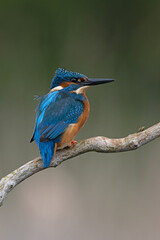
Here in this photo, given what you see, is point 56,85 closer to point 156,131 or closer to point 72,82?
point 72,82

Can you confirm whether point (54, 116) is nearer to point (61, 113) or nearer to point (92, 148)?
point (61, 113)

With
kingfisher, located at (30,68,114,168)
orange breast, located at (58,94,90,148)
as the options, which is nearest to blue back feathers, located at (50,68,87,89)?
kingfisher, located at (30,68,114,168)

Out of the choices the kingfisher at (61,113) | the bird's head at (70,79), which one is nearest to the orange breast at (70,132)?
the kingfisher at (61,113)

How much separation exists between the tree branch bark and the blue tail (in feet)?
0.09

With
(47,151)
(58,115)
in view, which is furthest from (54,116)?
(47,151)

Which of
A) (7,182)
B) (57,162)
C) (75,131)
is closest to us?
(7,182)

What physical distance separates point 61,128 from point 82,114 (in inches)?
5.4

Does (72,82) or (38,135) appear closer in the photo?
(38,135)

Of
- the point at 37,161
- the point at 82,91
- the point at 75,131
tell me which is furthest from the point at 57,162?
the point at 82,91

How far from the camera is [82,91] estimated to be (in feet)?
4.92

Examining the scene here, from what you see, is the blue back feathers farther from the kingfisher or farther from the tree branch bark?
the tree branch bark

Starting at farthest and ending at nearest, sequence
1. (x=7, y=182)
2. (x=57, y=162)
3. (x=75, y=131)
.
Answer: (x=75, y=131) → (x=57, y=162) → (x=7, y=182)

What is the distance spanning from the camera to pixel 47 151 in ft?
4.24

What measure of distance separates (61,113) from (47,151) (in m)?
0.18
